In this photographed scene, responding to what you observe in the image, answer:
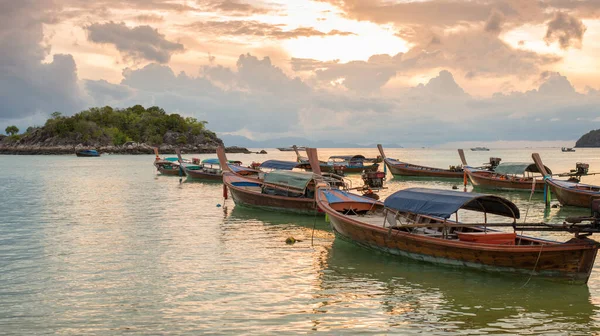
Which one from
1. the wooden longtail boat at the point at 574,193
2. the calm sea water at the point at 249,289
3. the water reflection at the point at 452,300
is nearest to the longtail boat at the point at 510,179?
the wooden longtail boat at the point at 574,193

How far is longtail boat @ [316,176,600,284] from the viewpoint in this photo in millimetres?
13945

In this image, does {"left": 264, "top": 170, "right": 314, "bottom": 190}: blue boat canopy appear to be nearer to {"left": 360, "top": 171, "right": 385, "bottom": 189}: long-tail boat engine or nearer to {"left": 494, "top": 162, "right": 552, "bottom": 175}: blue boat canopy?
{"left": 360, "top": 171, "right": 385, "bottom": 189}: long-tail boat engine

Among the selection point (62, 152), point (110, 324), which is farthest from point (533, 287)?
point (62, 152)

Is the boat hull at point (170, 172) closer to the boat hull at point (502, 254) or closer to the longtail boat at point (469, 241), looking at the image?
the longtail boat at point (469, 241)

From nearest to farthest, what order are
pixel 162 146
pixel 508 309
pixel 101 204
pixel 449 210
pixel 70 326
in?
pixel 70 326, pixel 508 309, pixel 449 210, pixel 101 204, pixel 162 146

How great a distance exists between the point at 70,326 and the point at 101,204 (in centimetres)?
2481

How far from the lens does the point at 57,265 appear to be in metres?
17.2

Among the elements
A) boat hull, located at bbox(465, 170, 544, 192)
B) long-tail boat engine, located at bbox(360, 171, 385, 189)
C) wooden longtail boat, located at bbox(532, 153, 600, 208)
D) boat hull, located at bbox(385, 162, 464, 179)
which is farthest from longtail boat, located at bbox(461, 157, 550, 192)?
boat hull, located at bbox(385, 162, 464, 179)

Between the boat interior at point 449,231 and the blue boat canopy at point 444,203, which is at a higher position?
the blue boat canopy at point 444,203

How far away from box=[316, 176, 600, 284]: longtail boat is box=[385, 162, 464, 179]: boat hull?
3778cm

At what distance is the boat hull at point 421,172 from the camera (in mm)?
56250

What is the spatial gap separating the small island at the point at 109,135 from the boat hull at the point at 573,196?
5780 inches

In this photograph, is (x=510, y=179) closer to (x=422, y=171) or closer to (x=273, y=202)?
(x=422, y=171)

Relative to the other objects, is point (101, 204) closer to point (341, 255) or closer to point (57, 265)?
point (57, 265)
